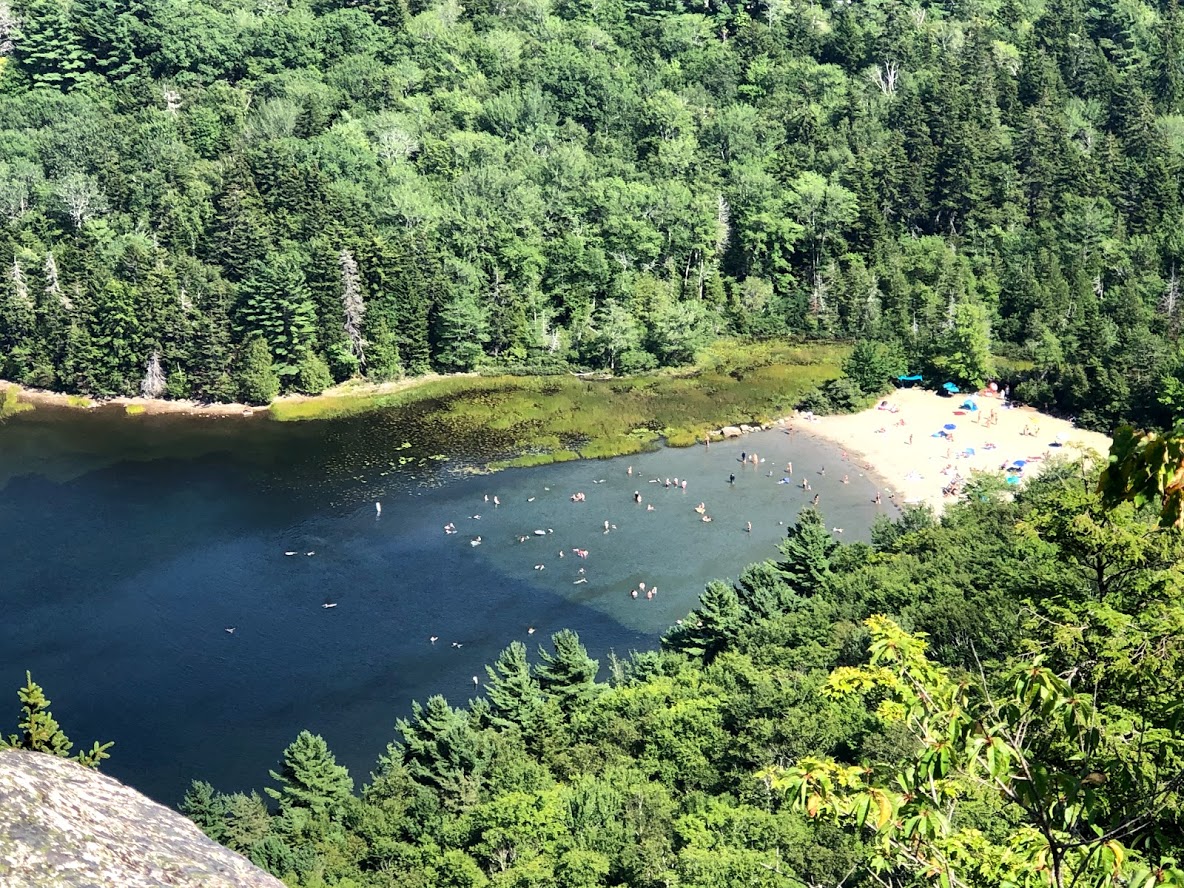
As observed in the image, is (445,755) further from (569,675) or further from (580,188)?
(580,188)

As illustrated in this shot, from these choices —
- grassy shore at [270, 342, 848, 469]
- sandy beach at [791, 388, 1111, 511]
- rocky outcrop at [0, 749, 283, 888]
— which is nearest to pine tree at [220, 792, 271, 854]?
rocky outcrop at [0, 749, 283, 888]

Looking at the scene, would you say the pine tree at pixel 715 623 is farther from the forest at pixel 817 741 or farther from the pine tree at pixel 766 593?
the pine tree at pixel 766 593

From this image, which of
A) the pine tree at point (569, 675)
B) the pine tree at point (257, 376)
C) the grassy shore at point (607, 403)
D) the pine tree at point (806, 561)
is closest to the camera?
the pine tree at point (569, 675)

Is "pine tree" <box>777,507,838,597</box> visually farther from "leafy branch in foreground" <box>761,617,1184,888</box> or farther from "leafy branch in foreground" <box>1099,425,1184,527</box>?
"leafy branch in foreground" <box>1099,425,1184,527</box>

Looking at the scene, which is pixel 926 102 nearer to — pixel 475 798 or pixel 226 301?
pixel 226 301

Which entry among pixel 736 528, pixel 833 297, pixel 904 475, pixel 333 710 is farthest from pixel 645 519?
pixel 833 297

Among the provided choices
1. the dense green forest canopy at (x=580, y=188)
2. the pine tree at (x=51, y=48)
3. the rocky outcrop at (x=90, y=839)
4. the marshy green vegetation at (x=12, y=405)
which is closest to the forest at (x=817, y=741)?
the rocky outcrop at (x=90, y=839)
